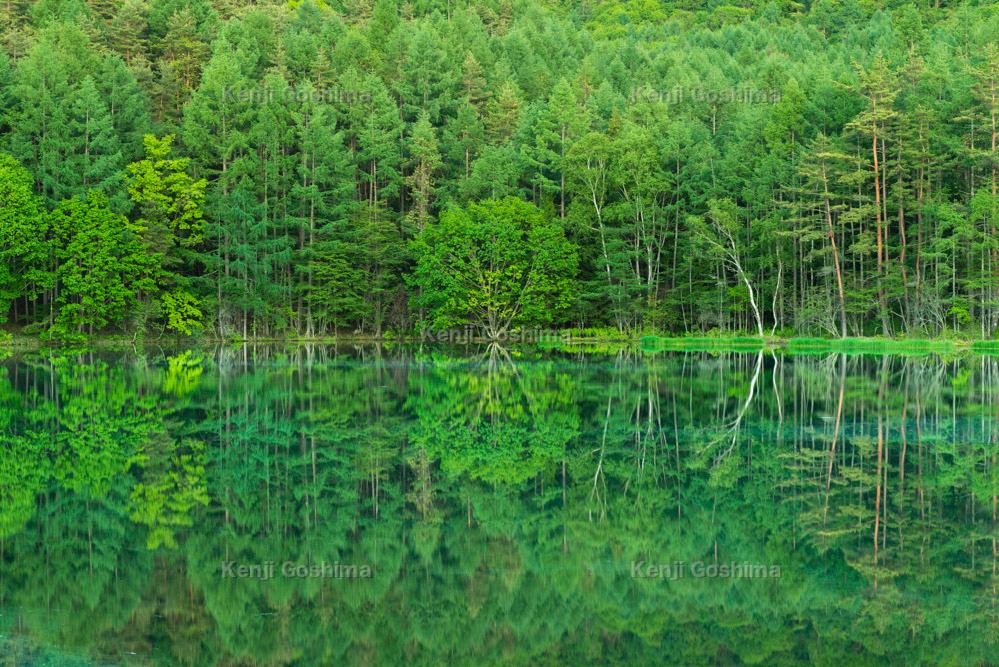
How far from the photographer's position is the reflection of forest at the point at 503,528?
8758mm

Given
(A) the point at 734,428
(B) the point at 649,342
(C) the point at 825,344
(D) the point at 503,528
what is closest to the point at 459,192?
(B) the point at 649,342

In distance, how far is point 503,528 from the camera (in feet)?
39.6

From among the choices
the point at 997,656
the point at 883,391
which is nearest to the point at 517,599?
the point at 997,656

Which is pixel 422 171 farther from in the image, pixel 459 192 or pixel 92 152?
pixel 92 152

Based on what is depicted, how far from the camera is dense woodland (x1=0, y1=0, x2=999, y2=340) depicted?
5128cm

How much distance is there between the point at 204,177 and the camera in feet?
200

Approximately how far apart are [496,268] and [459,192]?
7.43 m

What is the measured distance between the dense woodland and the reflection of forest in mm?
30515

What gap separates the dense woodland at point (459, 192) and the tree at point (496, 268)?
5.4 inches

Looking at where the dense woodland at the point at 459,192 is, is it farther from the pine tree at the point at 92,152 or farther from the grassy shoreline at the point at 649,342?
the grassy shoreline at the point at 649,342

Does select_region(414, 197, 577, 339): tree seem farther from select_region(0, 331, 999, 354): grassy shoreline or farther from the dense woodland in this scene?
select_region(0, 331, 999, 354): grassy shoreline

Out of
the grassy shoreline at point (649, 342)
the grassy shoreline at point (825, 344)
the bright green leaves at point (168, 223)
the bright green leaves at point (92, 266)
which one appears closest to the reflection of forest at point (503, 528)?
the grassy shoreline at point (825, 344)

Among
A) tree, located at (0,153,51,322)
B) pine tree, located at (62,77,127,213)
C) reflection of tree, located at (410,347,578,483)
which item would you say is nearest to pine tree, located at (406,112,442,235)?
pine tree, located at (62,77,127,213)

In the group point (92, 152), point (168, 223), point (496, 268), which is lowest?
point (496, 268)
